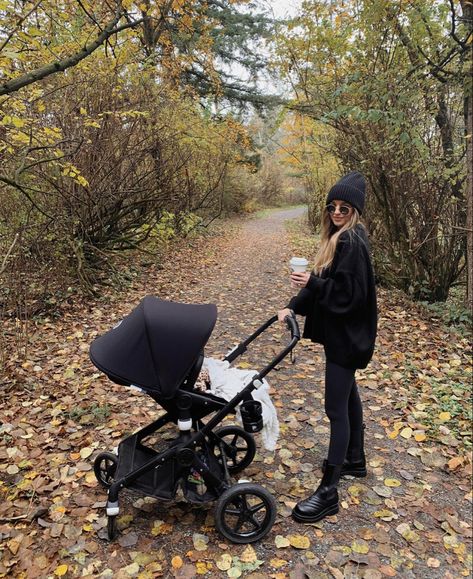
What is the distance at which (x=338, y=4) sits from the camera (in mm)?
7016

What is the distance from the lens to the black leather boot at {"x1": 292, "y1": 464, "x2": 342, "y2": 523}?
9.36 ft

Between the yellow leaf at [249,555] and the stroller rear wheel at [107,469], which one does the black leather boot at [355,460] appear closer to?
the yellow leaf at [249,555]

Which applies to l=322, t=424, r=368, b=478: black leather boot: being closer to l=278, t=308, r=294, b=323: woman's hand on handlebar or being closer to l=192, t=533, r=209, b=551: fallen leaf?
l=192, t=533, r=209, b=551: fallen leaf

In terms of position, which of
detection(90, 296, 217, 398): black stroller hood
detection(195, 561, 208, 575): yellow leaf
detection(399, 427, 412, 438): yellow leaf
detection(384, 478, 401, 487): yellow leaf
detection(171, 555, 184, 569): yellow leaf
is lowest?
detection(171, 555, 184, 569): yellow leaf

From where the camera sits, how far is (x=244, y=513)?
8.87ft

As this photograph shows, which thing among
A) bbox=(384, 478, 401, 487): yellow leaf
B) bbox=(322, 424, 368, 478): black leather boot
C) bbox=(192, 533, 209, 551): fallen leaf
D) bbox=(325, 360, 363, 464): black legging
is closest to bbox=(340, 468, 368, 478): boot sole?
bbox=(322, 424, 368, 478): black leather boot

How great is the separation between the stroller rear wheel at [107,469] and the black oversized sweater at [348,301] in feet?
5.91

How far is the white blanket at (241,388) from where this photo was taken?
2.75 metres

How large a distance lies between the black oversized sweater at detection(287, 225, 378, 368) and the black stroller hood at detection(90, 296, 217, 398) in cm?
77

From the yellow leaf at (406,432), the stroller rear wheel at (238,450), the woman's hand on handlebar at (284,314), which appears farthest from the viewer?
the yellow leaf at (406,432)

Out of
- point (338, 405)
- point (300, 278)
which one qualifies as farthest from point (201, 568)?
point (300, 278)

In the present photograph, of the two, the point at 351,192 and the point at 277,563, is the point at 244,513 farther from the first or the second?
the point at 351,192

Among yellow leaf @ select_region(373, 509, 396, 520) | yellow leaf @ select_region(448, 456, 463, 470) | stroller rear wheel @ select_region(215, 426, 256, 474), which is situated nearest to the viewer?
yellow leaf @ select_region(373, 509, 396, 520)

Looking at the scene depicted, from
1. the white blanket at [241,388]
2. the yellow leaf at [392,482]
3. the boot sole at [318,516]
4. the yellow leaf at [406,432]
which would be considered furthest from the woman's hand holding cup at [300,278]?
the yellow leaf at [406,432]
